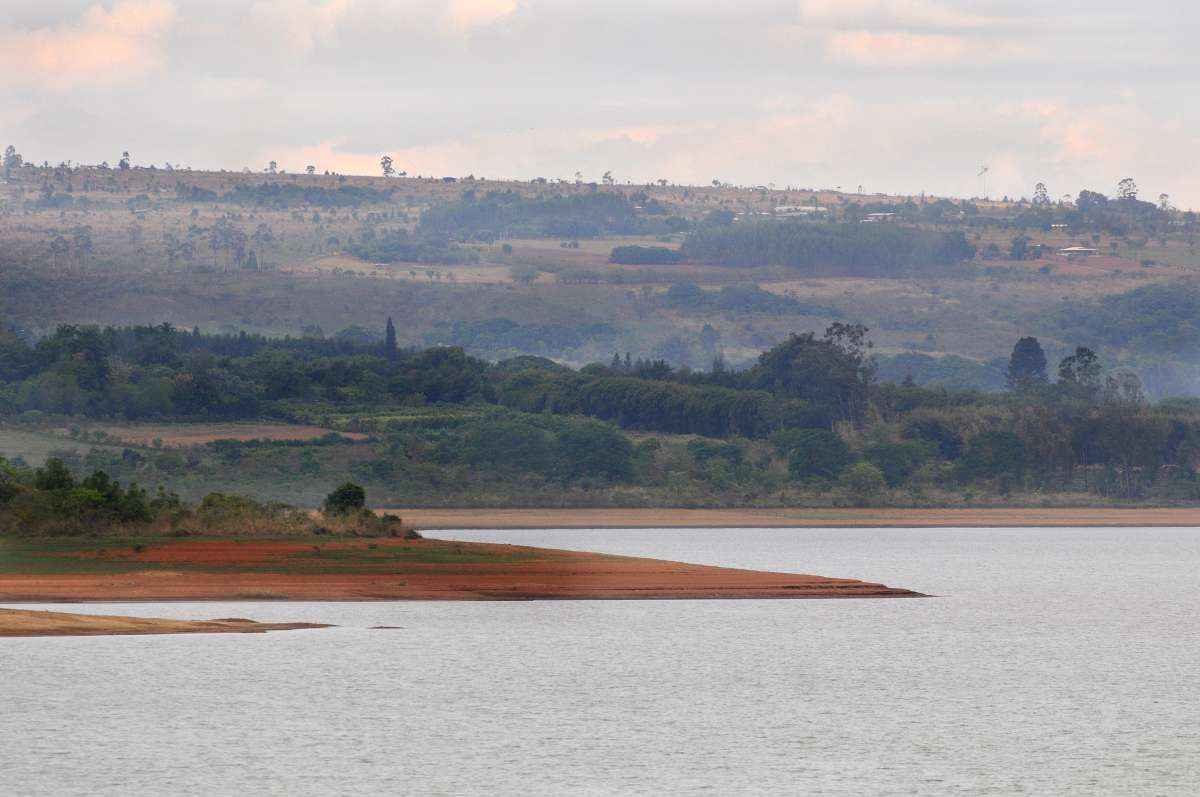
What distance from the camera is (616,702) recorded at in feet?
179

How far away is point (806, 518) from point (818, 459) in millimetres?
16441

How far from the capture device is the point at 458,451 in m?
183

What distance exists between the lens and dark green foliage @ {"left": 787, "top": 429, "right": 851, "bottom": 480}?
194m

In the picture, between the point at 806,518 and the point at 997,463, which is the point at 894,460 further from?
the point at 806,518

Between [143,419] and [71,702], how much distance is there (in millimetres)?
149219

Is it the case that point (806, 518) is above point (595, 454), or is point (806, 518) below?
below

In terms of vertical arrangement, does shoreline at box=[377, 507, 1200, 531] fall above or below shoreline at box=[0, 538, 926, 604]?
below

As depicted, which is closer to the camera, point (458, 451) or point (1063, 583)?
point (1063, 583)

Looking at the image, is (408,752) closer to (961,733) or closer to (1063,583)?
(961,733)

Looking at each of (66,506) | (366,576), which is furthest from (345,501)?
(366,576)

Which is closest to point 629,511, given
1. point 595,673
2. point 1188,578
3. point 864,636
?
point 1188,578

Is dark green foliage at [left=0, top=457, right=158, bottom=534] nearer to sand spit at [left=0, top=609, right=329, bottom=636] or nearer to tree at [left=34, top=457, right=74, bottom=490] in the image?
tree at [left=34, top=457, right=74, bottom=490]

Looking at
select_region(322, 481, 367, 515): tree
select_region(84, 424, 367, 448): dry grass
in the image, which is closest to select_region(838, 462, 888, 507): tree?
select_region(84, 424, 367, 448): dry grass

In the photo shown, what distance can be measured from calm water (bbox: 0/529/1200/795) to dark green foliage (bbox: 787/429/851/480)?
344 feet
